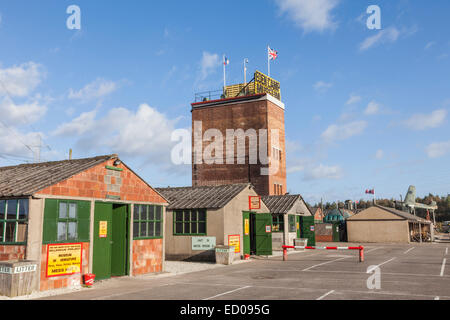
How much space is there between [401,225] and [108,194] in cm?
4063

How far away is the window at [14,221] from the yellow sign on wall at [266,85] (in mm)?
46294

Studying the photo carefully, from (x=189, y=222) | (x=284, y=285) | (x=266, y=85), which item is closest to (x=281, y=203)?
(x=189, y=222)

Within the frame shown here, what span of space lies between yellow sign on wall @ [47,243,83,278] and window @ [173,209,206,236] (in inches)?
437

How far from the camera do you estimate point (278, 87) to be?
202ft

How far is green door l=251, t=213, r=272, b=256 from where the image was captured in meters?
29.0

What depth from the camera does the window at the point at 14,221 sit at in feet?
44.5

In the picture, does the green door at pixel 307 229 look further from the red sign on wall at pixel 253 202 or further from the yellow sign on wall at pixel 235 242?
the yellow sign on wall at pixel 235 242

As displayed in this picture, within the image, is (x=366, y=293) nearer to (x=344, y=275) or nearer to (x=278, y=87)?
(x=344, y=275)

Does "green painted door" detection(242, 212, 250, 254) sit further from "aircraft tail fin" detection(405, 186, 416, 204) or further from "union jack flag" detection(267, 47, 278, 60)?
"aircraft tail fin" detection(405, 186, 416, 204)

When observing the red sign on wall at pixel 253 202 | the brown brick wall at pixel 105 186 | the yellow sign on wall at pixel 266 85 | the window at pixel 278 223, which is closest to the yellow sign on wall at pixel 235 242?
the red sign on wall at pixel 253 202

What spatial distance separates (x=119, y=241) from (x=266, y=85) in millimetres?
45508

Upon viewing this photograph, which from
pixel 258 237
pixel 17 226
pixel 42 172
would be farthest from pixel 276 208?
pixel 17 226

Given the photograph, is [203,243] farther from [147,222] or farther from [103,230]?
[103,230]
